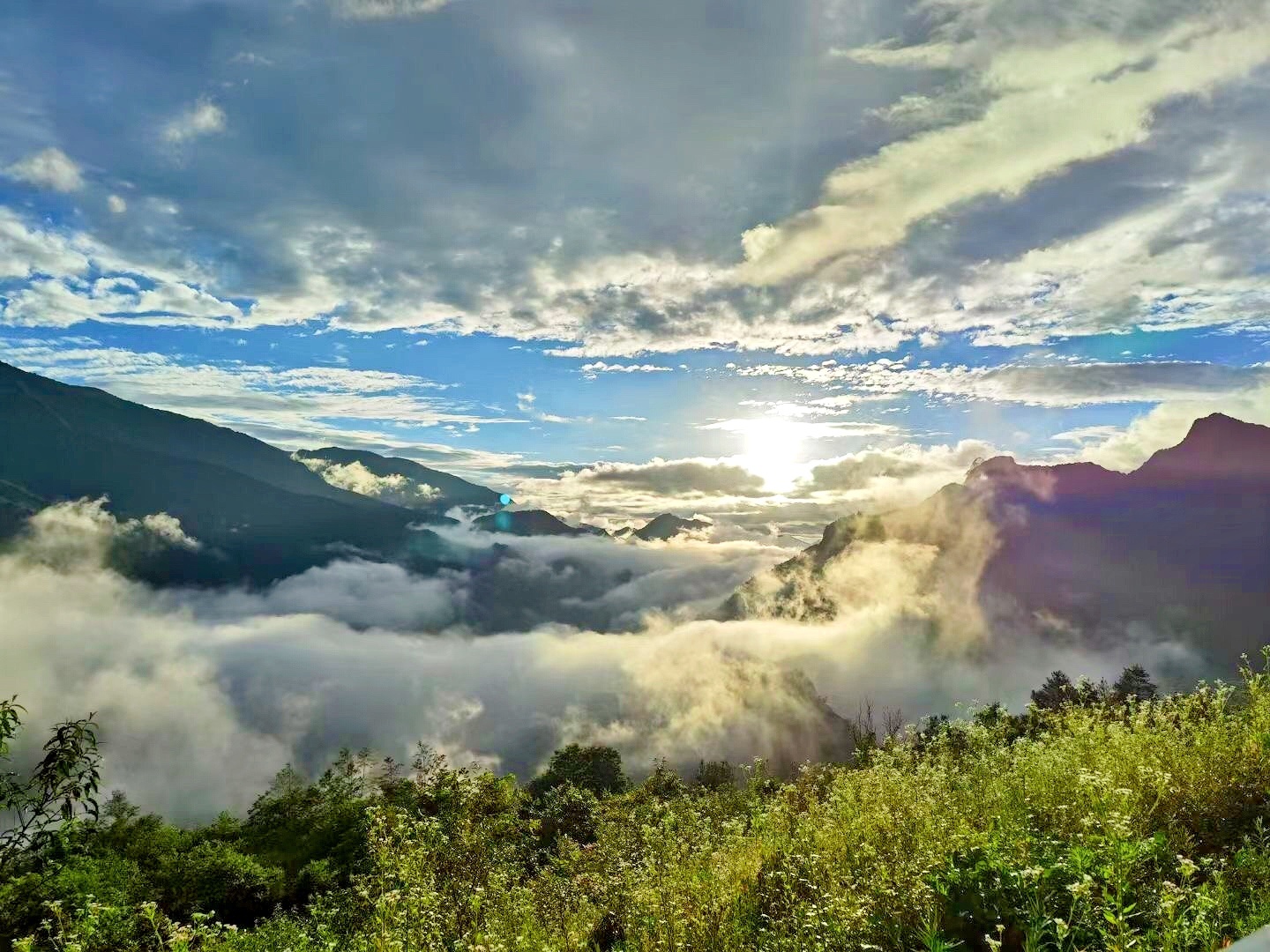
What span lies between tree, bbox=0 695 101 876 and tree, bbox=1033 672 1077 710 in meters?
12.8

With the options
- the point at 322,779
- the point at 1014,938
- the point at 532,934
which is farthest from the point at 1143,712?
the point at 322,779

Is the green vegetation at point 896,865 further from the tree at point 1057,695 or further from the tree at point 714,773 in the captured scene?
the tree at point 714,773

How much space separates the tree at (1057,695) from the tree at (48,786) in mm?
12836

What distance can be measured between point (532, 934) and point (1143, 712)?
8866mm

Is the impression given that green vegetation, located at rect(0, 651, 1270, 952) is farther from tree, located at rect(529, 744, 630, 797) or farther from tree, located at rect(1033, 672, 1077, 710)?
tree, located at rect(529, 744, 630, 797)

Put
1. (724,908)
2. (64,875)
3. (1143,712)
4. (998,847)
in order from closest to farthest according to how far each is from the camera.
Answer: (998,847), (724,908), (1143,712), (64,875)

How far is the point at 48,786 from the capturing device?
6160 millimetres

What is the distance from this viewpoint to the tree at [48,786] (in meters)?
5.80

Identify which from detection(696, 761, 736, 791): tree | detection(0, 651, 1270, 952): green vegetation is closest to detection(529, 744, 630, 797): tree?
detection(696, 761, 736, 791): tree

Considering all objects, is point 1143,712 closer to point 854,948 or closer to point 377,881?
point 854,948

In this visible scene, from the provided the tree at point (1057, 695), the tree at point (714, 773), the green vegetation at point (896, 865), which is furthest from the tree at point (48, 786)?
the tree at point (714, 773)

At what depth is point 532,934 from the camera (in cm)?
701

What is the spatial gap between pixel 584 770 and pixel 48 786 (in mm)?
81846

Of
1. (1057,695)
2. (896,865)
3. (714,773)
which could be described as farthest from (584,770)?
(896,865)
